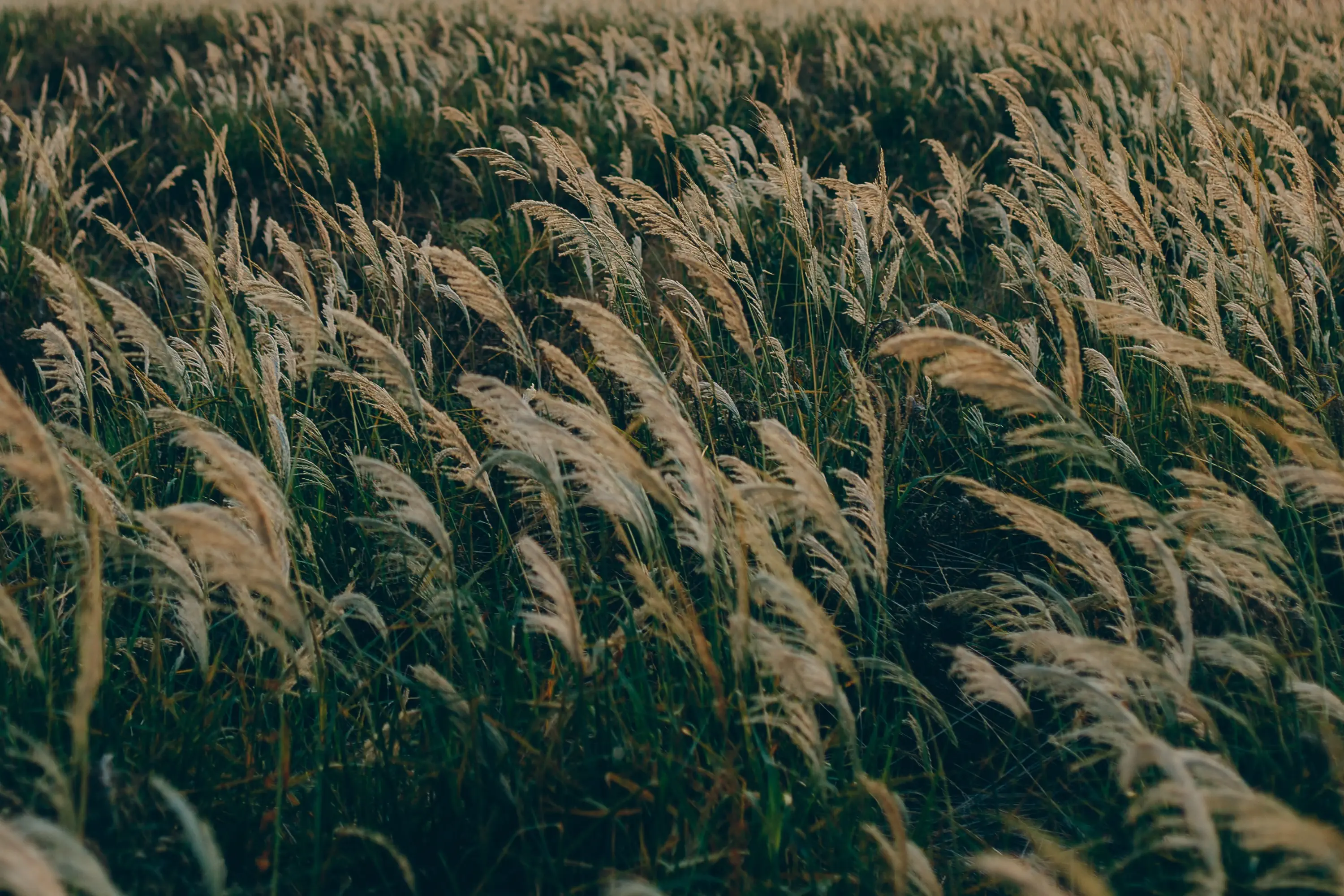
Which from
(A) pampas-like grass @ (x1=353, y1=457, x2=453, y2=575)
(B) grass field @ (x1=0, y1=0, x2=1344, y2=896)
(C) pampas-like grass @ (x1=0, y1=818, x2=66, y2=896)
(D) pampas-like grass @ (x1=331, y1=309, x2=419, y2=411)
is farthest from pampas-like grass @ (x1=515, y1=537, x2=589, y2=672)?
(C) pampas-like grass @ (x1=0, y1=818, x2=66, y2=896)

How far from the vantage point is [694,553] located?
2.22 m

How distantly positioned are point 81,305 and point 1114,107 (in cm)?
391

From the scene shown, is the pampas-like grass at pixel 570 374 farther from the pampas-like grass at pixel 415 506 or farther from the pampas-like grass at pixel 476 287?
the pampas-like grass at pixel 415 506

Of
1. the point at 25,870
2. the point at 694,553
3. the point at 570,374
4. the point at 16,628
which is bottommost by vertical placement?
the point at 694,553

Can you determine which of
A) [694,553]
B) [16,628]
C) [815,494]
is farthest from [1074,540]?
[16,628]

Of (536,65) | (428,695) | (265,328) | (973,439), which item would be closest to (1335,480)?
(973,439)

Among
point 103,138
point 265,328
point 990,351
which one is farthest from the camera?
point 103,138

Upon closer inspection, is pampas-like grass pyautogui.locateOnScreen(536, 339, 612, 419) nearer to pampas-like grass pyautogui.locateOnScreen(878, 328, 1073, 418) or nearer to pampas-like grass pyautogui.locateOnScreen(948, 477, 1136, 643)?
pampas-like grass pyautogui.locateOnScreen(878, 328, 1073, 418)

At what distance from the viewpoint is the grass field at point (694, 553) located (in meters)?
1.42

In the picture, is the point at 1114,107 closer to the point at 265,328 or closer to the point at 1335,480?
the point at 1335,480

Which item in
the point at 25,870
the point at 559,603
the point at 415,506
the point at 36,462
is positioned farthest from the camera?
the point at 415,506

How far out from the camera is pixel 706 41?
230 inches

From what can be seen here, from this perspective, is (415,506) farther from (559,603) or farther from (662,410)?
(662,410)

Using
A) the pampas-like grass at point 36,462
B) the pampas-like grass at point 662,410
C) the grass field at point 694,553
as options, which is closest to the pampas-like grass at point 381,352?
the grass field at point 694,553
